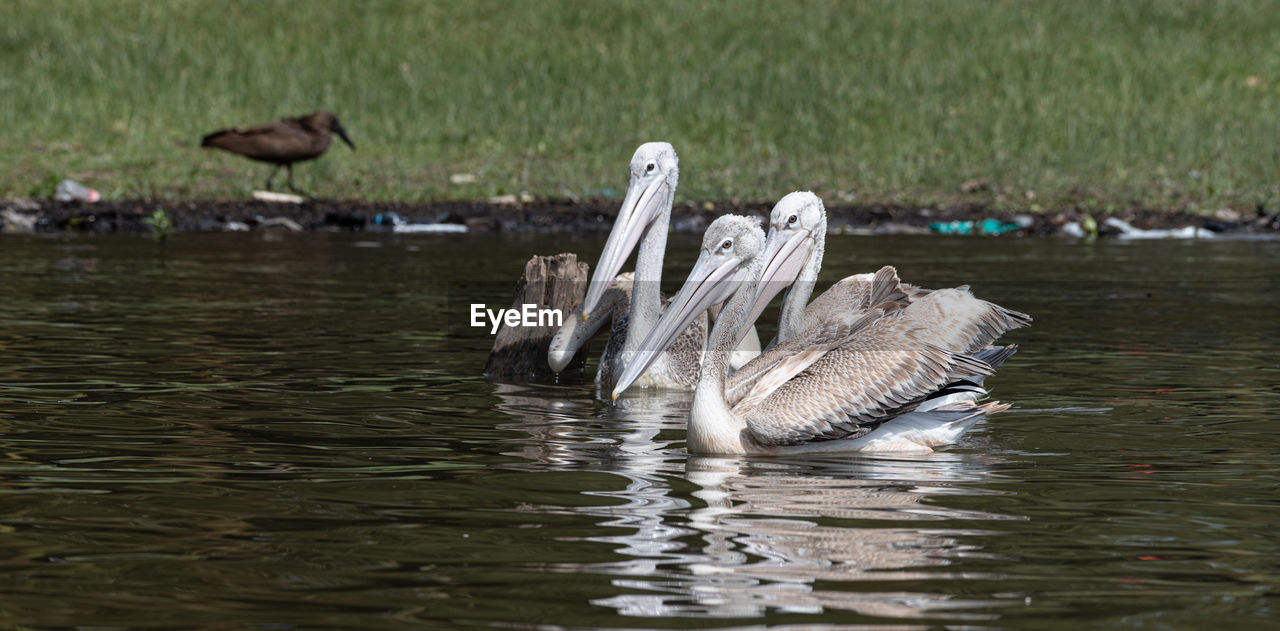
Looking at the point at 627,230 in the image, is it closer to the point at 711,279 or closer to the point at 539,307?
the point at 539,307

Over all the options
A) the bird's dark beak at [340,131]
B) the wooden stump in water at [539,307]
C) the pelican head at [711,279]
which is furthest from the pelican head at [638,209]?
the bird's dark beak at [340,131]

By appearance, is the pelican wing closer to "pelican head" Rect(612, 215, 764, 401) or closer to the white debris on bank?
"pelican head" Rect(612, 215, 764, 401)

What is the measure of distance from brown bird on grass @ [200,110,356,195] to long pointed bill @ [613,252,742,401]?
1592 centimetres

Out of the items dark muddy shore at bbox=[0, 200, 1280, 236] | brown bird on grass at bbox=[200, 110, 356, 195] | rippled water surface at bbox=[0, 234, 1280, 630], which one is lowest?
rippled water surface at bbox=[0, 234, 1280, 630]

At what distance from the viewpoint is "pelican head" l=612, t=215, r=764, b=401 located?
7.69 metres

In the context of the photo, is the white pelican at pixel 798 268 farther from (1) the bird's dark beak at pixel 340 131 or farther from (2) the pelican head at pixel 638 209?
(1) the bird's dark beak at pixel 340 131

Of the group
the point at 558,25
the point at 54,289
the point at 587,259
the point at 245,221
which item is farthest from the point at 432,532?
the point at 558,25

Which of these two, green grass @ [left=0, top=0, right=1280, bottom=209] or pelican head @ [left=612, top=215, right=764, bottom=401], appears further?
green grass @ [left=0, top=0, right=1280, bottom=209]

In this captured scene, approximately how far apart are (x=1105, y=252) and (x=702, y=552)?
14.7m

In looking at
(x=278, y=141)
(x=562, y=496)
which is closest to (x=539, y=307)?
(x=562, y=496)

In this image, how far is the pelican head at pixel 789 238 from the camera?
880cm

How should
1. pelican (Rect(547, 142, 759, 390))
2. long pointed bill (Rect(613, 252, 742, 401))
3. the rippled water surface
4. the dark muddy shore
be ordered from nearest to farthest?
the rippled water surface → long pointed bill (Rect(613, 252, 742, 401)) → pelican (Rect(547, 142, 759, 390)) → the dark muddy shore

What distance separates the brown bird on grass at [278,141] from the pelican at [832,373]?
52.0 feet

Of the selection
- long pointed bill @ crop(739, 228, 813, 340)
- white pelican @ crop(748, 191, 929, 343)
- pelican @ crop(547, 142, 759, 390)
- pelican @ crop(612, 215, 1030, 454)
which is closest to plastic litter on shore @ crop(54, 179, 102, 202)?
pelican @ crop(547, 142, 759, 390)
